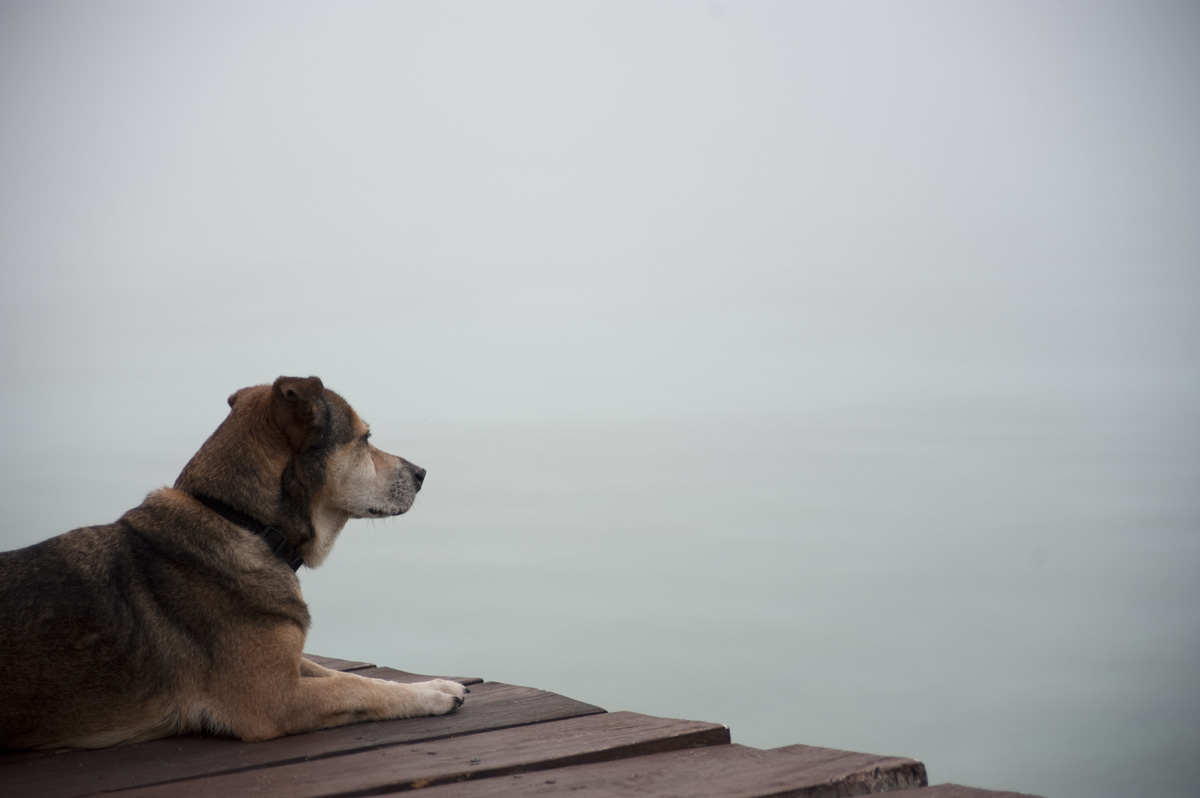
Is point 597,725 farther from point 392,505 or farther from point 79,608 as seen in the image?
point 79,608

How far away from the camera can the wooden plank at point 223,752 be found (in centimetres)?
303

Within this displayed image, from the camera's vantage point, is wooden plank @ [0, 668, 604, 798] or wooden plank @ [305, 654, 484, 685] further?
wooden plank @ [305, 654, 484, 685]

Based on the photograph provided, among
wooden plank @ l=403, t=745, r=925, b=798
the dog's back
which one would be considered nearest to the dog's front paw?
the dog's back

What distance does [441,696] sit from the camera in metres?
3.82

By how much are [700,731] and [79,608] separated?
2.04m

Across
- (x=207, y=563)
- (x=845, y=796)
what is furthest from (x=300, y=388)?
(x=845, y=796)

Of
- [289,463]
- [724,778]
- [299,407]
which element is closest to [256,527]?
[289,463]

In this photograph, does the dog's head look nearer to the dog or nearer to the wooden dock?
the dog

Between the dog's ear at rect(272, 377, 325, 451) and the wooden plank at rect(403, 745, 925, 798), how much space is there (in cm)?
152

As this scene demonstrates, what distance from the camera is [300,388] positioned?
3820 millimetres

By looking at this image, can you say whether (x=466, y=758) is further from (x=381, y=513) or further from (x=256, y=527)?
(x=381, y=513)

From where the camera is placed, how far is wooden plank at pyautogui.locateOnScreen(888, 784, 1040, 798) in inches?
98.0

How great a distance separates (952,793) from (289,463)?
8.06 feet

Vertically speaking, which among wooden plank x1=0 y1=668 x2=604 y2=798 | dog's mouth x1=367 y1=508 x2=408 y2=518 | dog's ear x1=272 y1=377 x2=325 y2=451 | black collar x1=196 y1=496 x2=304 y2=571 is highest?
dog's ear x1=272 y1=377 x2=325 y2=451
